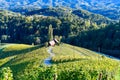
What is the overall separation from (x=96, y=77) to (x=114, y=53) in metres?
108

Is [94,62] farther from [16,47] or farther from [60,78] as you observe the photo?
[16,47]

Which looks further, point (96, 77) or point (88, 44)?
point (88, 44)

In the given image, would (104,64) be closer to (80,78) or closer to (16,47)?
(80,78)

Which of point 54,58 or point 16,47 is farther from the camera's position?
point 16,47

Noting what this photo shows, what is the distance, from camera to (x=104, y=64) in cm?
7619

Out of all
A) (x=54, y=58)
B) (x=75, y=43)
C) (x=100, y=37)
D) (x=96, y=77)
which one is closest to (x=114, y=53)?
(x=100, y=37)

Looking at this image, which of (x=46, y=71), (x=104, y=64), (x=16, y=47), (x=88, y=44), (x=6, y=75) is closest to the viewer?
(x=6, y=75)

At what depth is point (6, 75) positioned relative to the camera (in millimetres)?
49219

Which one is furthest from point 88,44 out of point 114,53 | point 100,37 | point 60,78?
point 60,78

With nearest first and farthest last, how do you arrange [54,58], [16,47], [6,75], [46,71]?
[6,75] → [46,71] → [54,58] → [16,47]

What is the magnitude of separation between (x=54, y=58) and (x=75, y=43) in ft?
330

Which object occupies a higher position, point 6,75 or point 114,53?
point 6,75

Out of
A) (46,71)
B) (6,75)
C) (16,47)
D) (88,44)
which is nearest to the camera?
(6,75)

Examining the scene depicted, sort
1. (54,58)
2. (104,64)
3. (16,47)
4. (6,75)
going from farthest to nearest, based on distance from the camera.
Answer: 1. (16,47)
2. (54,58)
3. (104,64)
4. (6,75)
